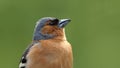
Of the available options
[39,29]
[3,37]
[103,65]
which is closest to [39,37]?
[39,29]

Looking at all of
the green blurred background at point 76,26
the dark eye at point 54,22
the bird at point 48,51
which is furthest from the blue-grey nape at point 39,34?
the green blurred background at point 76,26

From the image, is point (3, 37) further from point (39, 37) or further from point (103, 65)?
point (39, 37)

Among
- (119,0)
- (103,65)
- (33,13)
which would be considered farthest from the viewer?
(119,0)

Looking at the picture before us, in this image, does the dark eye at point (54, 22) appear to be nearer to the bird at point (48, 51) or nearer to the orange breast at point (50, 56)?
the bird at point (48, 51)

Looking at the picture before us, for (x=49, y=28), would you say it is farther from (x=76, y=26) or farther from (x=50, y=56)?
(x=76, y=26)

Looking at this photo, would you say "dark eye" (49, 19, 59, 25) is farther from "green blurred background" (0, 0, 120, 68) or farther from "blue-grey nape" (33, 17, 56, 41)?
"green blurred background" (0, 0, 120, 68)

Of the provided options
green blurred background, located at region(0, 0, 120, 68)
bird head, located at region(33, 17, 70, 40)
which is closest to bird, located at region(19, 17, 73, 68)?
bird head, located at region(33, 17, 70, 40)

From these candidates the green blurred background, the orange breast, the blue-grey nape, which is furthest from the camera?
the green blurred background
